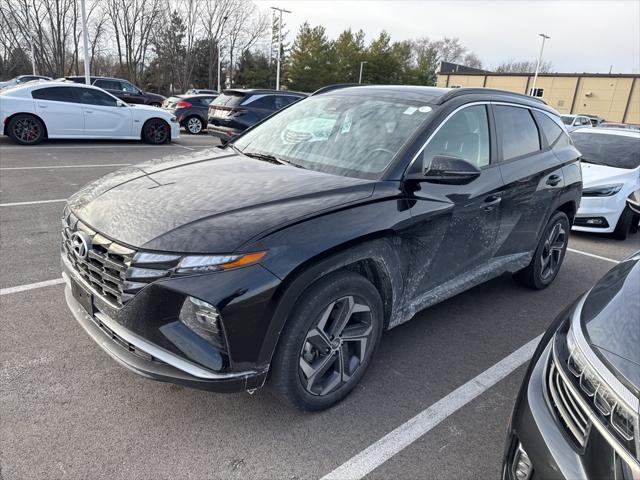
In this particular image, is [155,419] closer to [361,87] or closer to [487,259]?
[487,259]

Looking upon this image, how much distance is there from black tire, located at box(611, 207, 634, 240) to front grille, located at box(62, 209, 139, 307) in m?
6.94

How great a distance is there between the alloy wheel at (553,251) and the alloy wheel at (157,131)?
37.3 ft

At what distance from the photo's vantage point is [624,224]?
22.0 feet

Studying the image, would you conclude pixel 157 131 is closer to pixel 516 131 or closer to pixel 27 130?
pixel 27 130

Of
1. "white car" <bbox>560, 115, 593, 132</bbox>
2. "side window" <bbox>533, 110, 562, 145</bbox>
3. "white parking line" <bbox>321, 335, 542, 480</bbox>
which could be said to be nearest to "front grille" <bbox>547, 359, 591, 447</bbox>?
"white parking line" <bbox>321, 335, 542, 480</bbox>

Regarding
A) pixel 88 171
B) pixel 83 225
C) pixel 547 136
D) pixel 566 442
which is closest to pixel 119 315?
pixel 83 225

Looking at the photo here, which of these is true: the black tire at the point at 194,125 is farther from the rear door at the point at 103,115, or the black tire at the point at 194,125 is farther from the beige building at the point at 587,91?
the beige building at the point at 587,91

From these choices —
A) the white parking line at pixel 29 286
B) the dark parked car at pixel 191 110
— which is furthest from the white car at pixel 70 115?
the white parking line at pixel 29 286

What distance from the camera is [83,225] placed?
7.99ft

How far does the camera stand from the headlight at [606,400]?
1314 millimetres

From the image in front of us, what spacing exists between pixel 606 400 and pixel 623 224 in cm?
641

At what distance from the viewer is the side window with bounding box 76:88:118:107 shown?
11.7 meters

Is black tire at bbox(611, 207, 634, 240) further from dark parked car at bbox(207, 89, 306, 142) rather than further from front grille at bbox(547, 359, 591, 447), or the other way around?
dark parked car at bbox(207, 89, 306, 142)

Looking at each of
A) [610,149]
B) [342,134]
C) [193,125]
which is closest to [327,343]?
[342,134]
